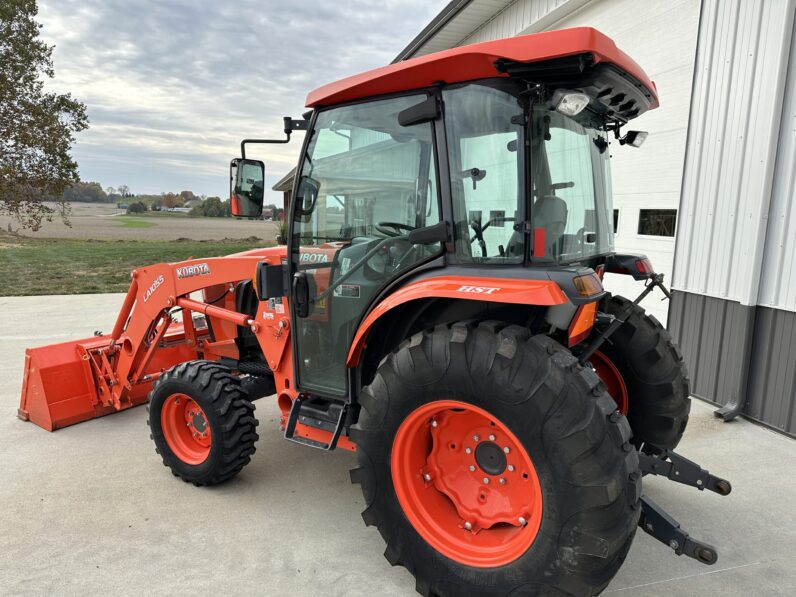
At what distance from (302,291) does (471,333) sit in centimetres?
116

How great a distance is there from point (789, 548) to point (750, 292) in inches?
89.5

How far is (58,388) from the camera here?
430 cm

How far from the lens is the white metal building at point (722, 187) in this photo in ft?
13.9

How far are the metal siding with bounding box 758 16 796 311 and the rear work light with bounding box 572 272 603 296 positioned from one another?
287cm

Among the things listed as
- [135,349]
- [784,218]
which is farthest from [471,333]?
[784,218]

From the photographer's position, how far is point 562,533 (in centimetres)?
203

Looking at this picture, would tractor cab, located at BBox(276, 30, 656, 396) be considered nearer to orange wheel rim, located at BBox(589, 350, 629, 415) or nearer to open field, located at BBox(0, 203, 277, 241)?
orange wheel rim, located at BBox(589, 350, 629, 415)

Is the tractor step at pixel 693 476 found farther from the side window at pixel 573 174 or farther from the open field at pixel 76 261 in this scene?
the open field at pixel 76 261

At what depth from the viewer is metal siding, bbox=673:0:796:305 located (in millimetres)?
4254

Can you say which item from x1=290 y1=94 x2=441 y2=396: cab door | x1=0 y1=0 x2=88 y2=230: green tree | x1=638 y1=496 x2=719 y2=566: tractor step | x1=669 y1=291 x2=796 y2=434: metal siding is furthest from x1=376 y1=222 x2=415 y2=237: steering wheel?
x1=0 y1=0 x2=88 y2=230: green tree

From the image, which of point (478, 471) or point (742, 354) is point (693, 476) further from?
point (742, 354)

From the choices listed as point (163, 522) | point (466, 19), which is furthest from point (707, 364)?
point (466, 19)

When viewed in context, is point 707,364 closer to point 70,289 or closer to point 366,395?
point 366,395

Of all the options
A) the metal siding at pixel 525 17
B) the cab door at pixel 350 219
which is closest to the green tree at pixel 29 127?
the metal siding at pixel 525 17
